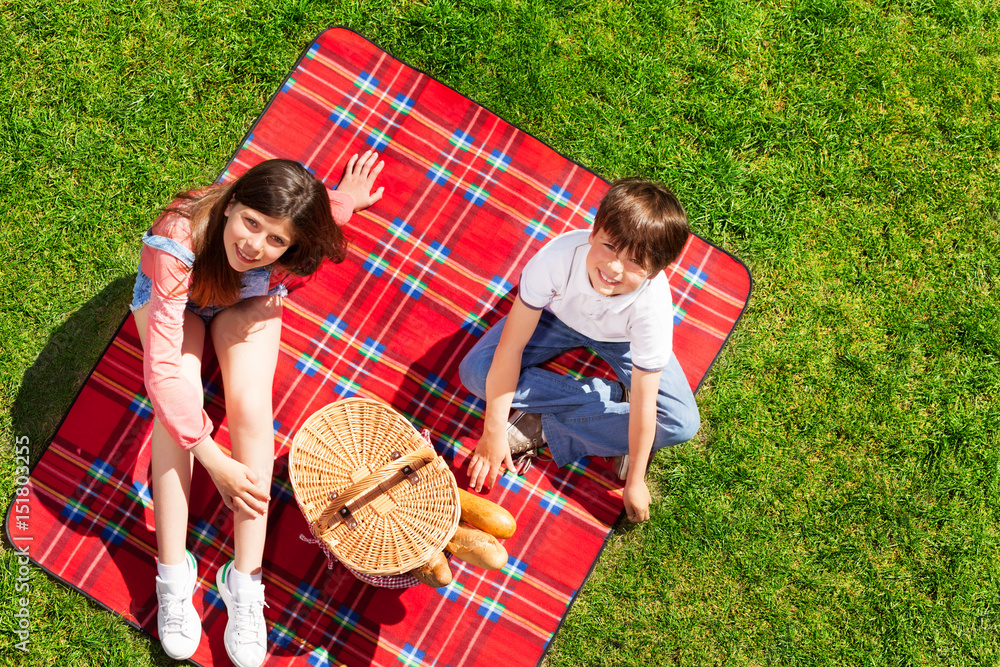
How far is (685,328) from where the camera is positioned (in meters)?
3.26

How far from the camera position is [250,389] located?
2738 mm

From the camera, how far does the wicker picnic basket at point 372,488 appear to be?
104 inches

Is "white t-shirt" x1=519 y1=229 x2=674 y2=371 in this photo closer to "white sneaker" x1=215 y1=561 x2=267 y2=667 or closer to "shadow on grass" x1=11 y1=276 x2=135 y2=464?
"white sneaker" x1=215 y1=561 x2=267 y2=667

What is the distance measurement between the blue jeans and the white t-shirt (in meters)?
0.29

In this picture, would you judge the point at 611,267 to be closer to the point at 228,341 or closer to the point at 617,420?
the point at 617,420

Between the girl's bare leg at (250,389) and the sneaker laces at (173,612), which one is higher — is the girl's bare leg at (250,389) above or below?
above

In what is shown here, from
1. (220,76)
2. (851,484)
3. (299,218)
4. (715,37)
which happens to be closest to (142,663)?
(299,218)

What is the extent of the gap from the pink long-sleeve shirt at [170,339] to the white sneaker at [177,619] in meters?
0.63

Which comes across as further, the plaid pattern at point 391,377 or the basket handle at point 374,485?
the plaid pattern at point 391,377

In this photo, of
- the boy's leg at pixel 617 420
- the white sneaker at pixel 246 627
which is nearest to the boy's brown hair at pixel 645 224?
the boy's leg at pixel 617 420

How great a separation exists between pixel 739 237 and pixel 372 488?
77.8 inches

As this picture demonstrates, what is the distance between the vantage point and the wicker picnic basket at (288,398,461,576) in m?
2.64

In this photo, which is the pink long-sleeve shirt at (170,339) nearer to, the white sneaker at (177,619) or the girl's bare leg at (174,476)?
the girl's bare leg at (174,476)

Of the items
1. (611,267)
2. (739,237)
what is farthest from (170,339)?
(739,237)
